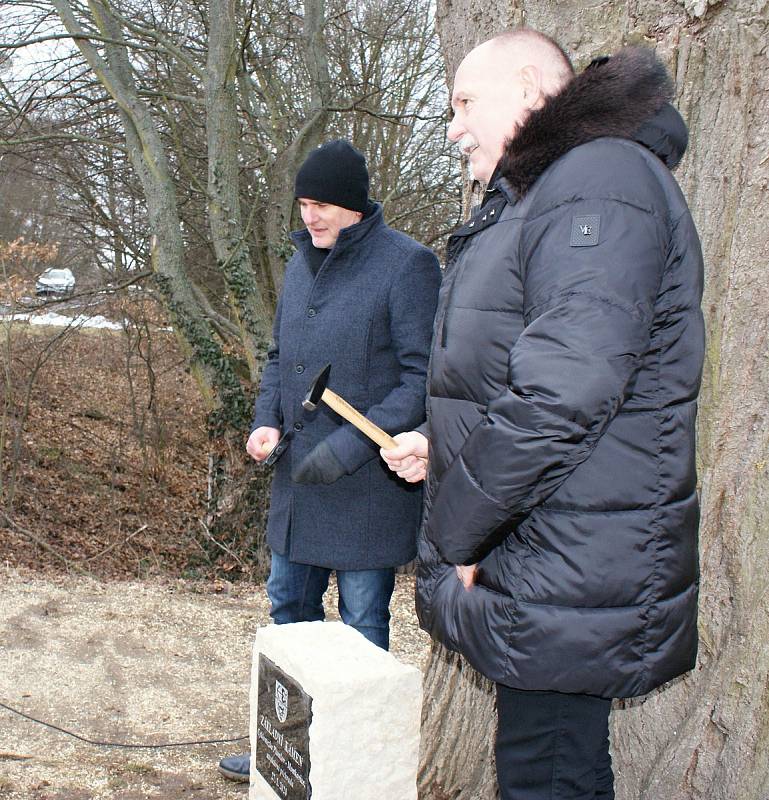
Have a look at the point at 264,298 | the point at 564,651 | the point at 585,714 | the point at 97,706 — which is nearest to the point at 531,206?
the point at 564,651

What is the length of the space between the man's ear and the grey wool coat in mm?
939

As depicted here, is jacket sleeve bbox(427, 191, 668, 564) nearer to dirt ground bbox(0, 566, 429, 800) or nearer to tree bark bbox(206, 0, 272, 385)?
dirt ground bbox(0, 566, 429, 800)

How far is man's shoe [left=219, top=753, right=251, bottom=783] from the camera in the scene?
310 centimetres

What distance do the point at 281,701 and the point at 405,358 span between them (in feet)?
3.44

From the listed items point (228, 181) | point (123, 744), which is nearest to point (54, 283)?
point (228, 181)

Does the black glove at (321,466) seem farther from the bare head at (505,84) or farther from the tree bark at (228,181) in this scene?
the tree bark at (228,181)

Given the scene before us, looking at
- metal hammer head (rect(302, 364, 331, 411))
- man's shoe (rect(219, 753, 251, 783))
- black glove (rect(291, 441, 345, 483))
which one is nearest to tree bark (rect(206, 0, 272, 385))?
man's shoe (rect(219, 753, 251, 783))

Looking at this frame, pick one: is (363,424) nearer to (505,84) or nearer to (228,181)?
(505,84)

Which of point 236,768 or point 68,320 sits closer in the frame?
point 236,768

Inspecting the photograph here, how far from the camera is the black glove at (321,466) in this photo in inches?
107

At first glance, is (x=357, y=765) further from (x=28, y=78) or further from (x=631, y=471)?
(x=28, y=78)

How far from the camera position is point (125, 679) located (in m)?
4.04

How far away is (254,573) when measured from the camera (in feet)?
25.0

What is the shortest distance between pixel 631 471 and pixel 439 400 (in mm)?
440
